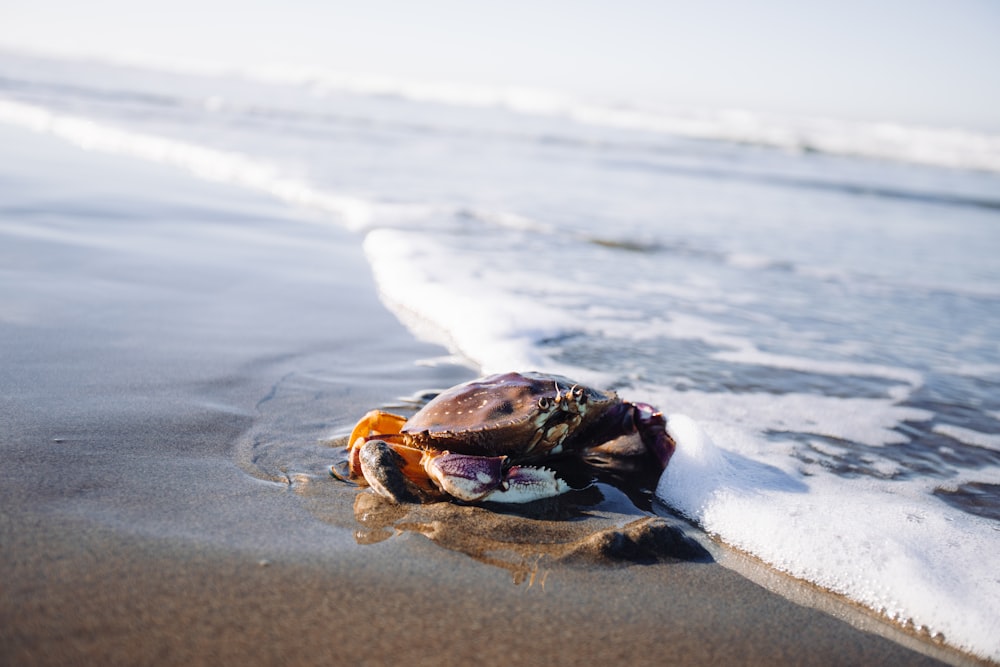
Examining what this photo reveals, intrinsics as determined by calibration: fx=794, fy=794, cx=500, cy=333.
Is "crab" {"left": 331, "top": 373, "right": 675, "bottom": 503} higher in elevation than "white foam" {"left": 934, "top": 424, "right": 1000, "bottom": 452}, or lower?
higher

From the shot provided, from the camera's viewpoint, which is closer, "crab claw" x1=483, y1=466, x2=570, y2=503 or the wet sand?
the wet sand

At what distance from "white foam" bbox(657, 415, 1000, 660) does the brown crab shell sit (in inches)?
22.5

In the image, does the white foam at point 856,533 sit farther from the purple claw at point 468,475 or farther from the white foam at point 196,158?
the white foam at point 196,158

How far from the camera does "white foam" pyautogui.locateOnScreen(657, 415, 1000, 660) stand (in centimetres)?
243

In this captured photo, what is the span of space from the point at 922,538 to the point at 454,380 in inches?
90.4

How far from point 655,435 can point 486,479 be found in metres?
0.84

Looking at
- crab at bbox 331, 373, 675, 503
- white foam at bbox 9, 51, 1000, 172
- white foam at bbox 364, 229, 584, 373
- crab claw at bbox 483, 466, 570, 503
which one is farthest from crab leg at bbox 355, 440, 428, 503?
white foam at bbox 9, 51, 1000, 172

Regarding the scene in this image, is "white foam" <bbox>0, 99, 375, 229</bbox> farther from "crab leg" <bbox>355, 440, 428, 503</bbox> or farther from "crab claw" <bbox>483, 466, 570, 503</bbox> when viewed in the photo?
"crab claw" <bbox>483, 466, 570, 503</bbox>

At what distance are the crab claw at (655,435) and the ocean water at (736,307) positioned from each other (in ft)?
Answer: 0.33

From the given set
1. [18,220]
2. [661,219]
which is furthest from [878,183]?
[18,220]

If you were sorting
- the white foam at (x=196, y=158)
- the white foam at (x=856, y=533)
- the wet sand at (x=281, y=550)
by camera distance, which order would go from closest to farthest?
the wet sand at (x=281, y=550)
the white foam at (x=856, y=533)
the white foam at (x=196, y=158)

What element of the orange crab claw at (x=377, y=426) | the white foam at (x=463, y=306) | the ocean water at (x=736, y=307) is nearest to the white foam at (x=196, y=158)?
the ocean water at (x=736, y=307)

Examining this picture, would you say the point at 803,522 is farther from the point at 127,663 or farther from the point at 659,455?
the point at 127,663

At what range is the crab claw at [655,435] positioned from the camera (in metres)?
3.14
